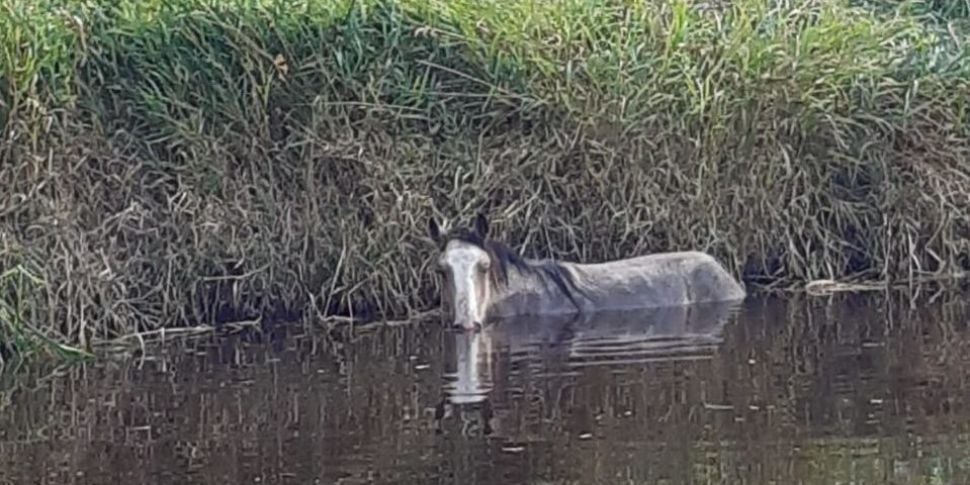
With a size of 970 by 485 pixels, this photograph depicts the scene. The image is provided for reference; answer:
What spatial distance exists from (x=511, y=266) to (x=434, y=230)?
453 millimetres

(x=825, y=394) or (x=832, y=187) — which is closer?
(x=825, y=394)

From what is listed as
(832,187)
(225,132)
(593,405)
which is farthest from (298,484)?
(832,187)

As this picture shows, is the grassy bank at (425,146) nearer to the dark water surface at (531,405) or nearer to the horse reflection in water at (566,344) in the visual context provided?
the dark water surface at (531,405)

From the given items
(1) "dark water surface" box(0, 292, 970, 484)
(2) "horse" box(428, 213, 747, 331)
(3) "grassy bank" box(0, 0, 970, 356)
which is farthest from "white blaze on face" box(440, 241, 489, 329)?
(3) "grassy bank" box(0, 0, 970, 356)

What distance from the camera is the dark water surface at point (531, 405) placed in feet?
22.7

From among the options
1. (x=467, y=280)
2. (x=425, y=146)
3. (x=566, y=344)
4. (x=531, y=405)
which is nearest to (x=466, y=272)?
(x=467, y=280)

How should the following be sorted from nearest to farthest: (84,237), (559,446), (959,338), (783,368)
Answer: (559,446) < (783,368) < (959,338) < (84,237)

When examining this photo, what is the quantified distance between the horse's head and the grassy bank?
0.46 m

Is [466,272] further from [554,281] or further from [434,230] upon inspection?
[554,281]

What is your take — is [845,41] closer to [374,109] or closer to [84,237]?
[374,109]

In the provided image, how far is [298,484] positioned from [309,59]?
5090mm

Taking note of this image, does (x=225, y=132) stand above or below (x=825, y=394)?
above

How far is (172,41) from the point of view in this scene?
11484mm

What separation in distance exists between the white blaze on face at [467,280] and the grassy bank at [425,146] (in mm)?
522
